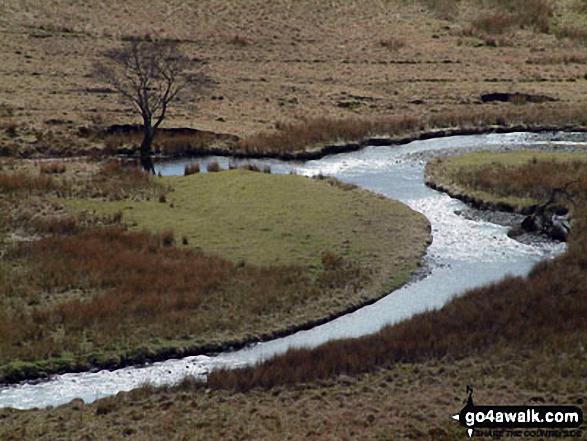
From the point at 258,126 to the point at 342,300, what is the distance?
2394cm

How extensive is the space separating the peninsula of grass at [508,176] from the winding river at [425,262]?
0.91m

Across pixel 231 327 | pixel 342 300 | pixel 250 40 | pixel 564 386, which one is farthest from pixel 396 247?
pixel 250 40

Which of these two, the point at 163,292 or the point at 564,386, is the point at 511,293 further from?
the point at 163,292

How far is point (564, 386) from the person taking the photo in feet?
66.1

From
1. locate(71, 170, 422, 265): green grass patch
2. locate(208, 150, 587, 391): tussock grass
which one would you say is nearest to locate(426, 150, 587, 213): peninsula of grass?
locate(71, 170, 422, 265): green grass patch

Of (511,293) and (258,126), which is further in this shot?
(258,126)

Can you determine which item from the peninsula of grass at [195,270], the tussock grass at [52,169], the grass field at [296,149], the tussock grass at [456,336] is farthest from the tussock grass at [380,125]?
the tussock grass at [456,336]

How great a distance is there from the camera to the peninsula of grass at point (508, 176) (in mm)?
36469

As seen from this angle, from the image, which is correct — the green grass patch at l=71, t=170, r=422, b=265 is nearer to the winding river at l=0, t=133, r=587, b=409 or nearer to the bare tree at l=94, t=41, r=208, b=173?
the winding river at l=0, t=133, r=587, b=409

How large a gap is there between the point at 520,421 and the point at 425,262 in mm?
11899

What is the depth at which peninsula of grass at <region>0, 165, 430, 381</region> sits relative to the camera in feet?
76.8

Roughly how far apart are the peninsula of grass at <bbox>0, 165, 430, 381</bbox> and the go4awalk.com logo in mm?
7133

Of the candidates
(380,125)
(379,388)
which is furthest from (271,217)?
(380,125)

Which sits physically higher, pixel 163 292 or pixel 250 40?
pixel 250 40
